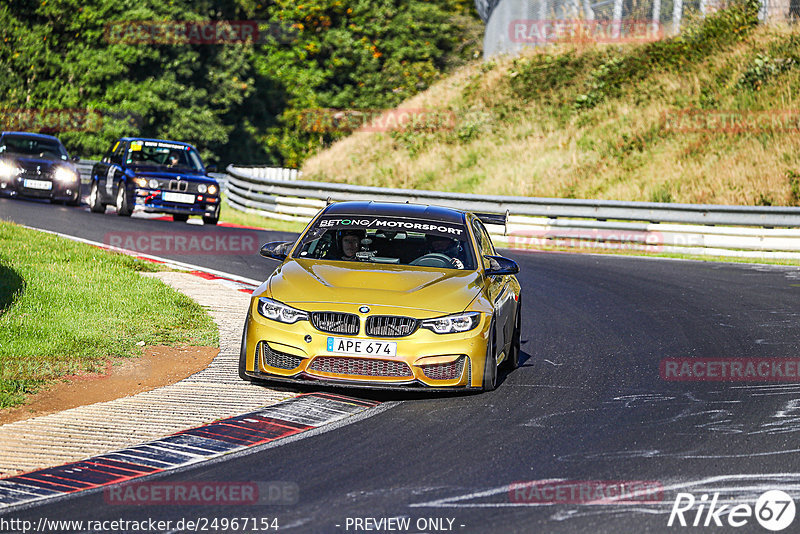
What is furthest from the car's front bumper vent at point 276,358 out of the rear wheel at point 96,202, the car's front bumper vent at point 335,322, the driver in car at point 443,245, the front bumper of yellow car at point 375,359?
the rear wheel at point 96,202

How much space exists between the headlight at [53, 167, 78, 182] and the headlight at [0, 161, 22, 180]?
84 cm

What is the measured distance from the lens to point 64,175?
26.1 metres

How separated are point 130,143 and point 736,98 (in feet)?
53.7

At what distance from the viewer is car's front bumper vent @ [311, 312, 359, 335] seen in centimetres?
815

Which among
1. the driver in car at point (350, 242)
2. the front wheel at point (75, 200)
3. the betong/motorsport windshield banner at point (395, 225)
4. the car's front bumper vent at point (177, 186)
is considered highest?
the betong/motorsport windshield banner at point (395, 225)

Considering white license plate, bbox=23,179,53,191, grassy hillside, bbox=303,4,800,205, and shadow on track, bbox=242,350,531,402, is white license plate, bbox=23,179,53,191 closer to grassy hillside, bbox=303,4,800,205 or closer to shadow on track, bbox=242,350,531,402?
grassy hillside, bbox=303,4,800,205

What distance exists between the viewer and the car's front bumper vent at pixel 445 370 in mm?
8141

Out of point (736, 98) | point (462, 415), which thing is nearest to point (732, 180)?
point (736, 98)

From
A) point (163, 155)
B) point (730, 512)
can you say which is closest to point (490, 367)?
point (730, 512)

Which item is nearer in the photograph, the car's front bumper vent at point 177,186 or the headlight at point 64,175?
the car's front bumper vent at point 177,186

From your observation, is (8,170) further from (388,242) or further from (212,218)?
(388,242)

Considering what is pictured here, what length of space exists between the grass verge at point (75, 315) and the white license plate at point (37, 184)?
36.8ft

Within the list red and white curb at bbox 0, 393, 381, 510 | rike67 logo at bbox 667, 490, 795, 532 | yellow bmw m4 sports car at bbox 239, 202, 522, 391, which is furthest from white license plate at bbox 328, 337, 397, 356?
rike67 logo at bbox 667, 490, 795, 532

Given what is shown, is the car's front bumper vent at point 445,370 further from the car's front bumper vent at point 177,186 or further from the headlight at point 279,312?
the car's front bumper vent at point 177,186
